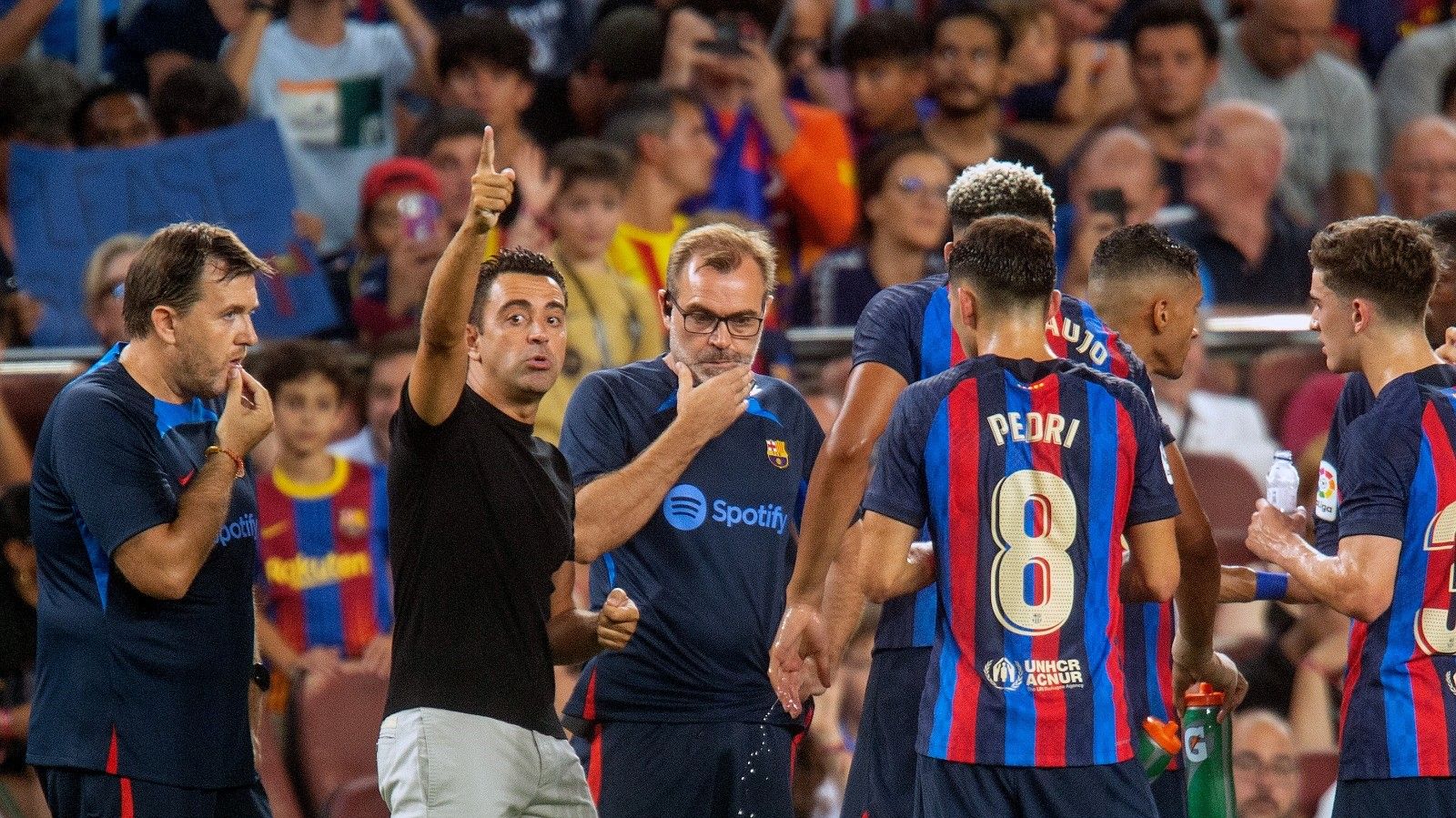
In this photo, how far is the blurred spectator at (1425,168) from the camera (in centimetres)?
994

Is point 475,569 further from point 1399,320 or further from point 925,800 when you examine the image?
point 1399,320

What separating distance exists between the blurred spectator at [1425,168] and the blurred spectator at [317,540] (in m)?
5.68

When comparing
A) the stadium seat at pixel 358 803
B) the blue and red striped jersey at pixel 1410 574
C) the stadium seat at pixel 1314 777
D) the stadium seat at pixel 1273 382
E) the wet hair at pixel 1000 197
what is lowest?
the stadium seat at pixel 1314 777

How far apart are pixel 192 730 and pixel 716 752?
1406mm

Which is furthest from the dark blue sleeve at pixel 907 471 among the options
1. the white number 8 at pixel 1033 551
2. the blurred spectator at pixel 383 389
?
the blurred spectator at pixel 383 389

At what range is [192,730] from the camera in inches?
189

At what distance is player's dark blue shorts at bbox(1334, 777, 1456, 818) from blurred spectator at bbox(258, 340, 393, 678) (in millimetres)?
3750

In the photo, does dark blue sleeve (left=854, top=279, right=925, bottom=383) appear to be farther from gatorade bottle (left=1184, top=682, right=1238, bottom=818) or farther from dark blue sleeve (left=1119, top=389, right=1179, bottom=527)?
gatorade bottle (left=1184, top=682, right=1238, bottom=818)

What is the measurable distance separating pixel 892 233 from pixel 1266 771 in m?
3.07

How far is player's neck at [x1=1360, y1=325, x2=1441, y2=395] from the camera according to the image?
4957 mm

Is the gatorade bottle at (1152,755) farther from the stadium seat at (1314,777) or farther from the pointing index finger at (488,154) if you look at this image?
the stadium seat at (1314,777)

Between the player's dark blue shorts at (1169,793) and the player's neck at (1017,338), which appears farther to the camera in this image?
the player's dark blue shorts at (1169,793)

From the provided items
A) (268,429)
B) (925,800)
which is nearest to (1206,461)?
(925,800)

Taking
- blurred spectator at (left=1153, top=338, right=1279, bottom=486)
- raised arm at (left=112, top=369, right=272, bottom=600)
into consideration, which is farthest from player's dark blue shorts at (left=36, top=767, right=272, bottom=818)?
blurred spectator at (left=1153, top=338, right=1279, bottom=486)
